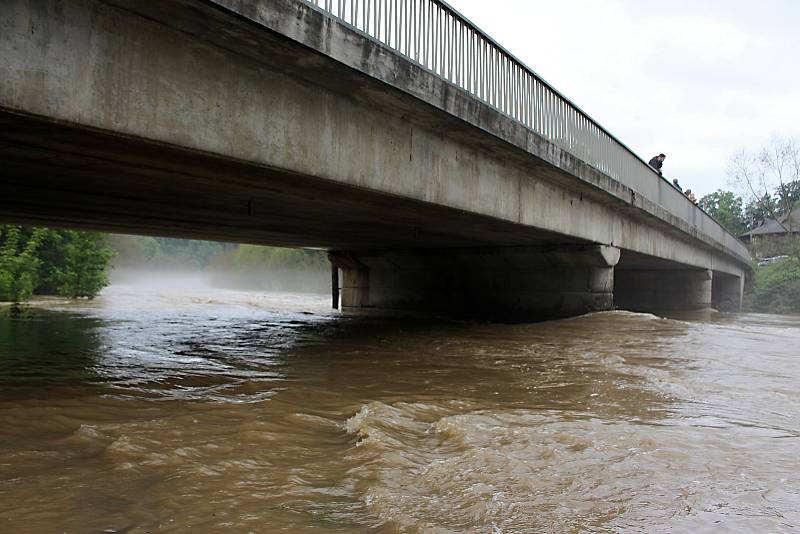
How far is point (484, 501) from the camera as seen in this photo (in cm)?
301

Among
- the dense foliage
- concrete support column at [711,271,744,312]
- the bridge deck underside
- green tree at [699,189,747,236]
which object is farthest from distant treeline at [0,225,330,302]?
green tree at [699,189,747,236]

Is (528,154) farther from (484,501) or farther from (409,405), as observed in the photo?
(484,501)

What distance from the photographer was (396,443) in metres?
4.00

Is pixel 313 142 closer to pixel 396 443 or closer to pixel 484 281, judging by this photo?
pixel 396 443

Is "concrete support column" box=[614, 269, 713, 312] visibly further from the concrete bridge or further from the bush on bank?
the bush on bank

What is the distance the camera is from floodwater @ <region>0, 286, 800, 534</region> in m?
2.79

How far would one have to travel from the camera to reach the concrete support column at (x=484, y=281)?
49.8 feet

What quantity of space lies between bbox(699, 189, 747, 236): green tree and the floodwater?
6931cm

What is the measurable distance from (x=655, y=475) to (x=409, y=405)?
2.33 metres

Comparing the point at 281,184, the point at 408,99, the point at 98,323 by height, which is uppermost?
the point at 408,99

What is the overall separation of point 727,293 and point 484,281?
2950 cm

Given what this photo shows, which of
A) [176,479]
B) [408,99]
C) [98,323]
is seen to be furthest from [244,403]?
[98,323]

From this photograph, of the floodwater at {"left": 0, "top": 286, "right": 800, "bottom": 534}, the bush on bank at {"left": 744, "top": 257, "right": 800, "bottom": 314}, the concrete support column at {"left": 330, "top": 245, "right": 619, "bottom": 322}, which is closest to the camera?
the floodwater at {"left": 0, "top": 286, "right": 800, "bottom": 534}

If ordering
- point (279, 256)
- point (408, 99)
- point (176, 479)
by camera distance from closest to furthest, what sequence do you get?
point (176, 479), point (408, 99), point (279, 256)
